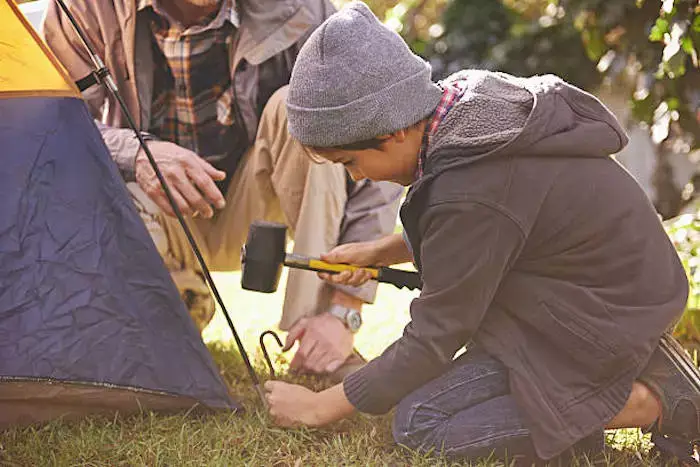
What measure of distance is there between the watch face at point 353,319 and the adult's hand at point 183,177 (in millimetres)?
434

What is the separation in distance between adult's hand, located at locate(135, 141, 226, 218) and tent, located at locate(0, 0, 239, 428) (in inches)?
6.9

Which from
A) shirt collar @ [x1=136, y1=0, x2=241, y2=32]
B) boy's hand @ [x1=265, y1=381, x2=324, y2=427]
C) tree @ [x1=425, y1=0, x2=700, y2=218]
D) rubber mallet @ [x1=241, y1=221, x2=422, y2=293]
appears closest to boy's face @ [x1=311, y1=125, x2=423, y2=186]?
rubber mallet @ [x1=241, y1=221, x2=422, y2=293]

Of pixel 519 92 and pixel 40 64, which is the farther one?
pixel 40 64

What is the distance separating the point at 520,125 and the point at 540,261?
0.25 meters

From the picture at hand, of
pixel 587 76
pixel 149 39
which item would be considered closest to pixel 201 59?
pixel 149 39

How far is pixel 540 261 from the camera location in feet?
6.04

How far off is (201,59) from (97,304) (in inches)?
31.3

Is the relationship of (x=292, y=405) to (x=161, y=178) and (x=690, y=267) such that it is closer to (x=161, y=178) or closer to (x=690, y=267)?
(x=161, y=178)

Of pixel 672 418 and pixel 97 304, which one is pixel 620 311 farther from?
pixel 97 304

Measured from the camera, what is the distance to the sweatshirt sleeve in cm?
174

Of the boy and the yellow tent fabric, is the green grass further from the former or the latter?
the yellow tent fabric

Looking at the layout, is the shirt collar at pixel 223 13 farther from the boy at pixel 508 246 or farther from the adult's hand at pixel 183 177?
the boy at pixel 508 246

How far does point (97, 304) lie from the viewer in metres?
2.10

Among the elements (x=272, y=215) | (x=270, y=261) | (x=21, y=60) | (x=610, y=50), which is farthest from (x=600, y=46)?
(x=21, y=60)
